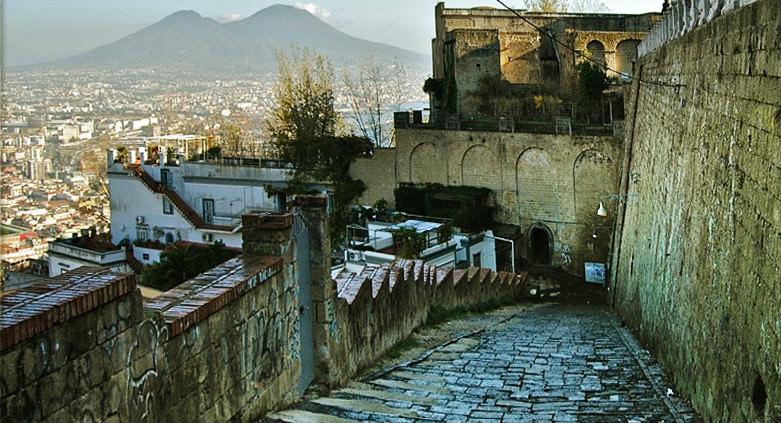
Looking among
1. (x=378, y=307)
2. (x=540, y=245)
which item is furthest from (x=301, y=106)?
(x=378, y=307)

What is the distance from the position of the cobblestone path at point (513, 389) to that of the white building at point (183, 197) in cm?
3312

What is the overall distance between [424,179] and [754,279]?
110 feet

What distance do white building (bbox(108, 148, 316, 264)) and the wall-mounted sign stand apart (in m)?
15.6

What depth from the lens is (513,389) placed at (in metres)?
9.27

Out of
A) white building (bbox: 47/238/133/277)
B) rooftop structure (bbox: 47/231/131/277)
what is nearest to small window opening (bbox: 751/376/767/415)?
rooftop structure (bbox: 47/231/131/277)

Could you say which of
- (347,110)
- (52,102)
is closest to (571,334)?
(52,102)

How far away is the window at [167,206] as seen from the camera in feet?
150

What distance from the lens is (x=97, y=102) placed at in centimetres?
1254

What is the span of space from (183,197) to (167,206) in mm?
1662

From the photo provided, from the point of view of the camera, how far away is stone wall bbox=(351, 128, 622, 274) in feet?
118

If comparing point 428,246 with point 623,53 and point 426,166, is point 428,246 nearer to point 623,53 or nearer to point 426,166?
point 426,166

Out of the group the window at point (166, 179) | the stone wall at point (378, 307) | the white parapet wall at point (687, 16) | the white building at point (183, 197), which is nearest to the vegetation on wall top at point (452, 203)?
the white building at point (183, 197)

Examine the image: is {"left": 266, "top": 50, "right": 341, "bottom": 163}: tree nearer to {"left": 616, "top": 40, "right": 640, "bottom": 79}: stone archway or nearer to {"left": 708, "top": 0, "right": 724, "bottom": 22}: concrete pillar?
{"left": 616, "top": 40, "right": 640, "bottom": 79}: stone archway

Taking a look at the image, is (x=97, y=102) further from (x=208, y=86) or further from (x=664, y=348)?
(x=208, y=86)
